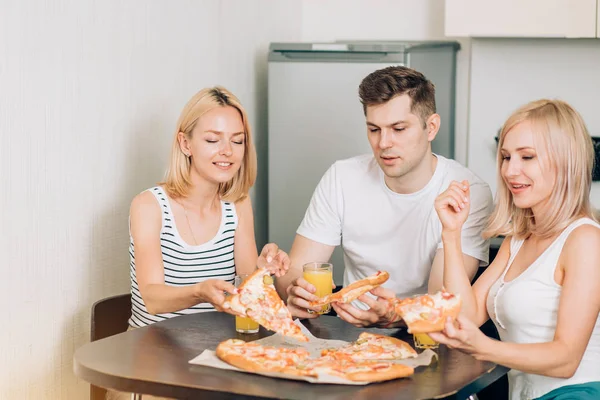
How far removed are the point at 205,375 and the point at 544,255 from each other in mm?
908

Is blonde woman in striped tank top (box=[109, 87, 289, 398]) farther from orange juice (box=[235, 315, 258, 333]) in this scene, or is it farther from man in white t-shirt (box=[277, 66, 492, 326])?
orange juice (box=[235, 315, 258, 333])

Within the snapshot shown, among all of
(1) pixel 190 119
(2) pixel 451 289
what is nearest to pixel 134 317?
(1) pixel 190 119

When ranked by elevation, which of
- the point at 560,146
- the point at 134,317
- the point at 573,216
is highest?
the point at 560,146

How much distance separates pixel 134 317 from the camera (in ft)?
8.14

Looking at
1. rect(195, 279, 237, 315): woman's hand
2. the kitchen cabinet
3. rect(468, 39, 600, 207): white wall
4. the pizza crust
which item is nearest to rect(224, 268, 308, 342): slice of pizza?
rect(195, 279, 237, 315): woman's hand

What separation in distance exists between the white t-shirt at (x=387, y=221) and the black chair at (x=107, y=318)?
62cm

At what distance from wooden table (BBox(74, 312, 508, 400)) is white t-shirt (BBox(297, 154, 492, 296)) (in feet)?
2.05

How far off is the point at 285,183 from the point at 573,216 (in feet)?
5.98

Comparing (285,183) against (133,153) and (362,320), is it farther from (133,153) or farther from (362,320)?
(362,320)

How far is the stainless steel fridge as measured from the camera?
355 centimetres

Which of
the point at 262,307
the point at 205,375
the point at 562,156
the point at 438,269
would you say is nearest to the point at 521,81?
the point at 438,269

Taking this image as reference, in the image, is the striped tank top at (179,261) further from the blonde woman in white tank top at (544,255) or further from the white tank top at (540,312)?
the white tank top at (540,312)

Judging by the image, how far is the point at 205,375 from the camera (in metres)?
1.65

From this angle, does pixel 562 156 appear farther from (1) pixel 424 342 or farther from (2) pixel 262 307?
(2) pixel 262 307
